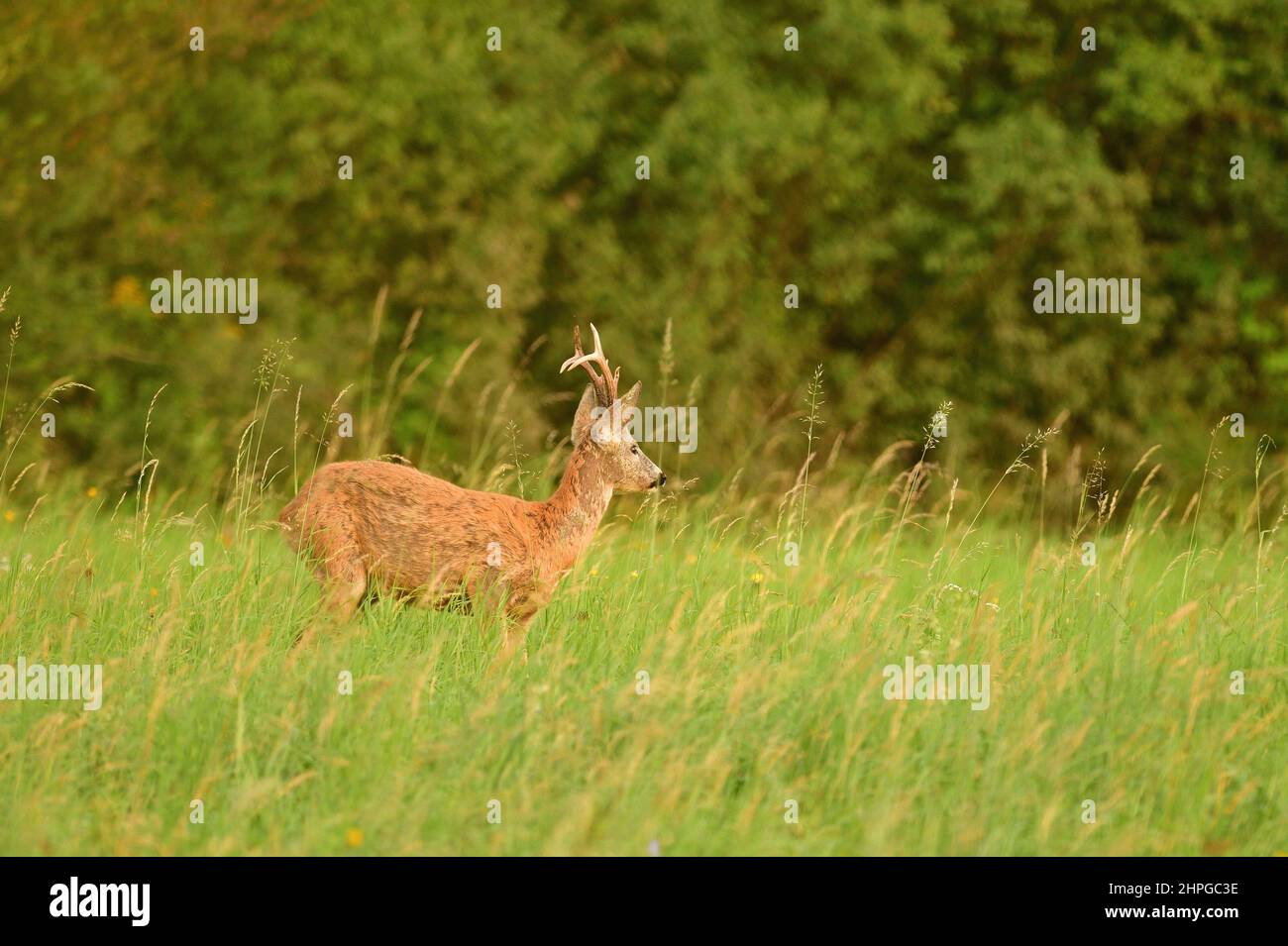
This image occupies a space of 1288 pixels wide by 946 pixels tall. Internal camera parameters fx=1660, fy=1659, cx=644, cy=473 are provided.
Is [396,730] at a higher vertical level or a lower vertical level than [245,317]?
lower

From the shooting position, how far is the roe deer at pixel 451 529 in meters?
6.37

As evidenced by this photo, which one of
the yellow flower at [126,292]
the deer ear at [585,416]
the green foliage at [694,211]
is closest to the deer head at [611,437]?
the deer ear at [585,416]

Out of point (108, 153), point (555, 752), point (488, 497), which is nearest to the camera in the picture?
point (555, 752)

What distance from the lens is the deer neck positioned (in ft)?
22.1

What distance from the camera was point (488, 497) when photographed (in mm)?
6695

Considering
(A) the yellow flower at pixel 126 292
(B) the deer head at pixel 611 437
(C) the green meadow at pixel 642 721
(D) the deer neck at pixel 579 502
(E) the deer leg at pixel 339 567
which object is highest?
(A) the yellow flower at pixel 126 292

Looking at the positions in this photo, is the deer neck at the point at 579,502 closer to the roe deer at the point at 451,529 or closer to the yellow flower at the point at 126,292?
the roe deer at the point at 451,529

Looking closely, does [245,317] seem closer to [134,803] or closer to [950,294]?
[950,294]

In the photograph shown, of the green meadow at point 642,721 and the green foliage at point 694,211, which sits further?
the green foliage at point 694,211

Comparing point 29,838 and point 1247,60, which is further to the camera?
point 1247,60

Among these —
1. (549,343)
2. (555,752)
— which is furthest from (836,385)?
(555,752)

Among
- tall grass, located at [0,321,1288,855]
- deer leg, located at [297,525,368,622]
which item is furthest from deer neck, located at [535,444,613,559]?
deer leg, located at [297,525,368,622]

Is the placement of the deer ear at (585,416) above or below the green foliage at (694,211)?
below

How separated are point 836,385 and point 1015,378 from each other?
161 centimetres
